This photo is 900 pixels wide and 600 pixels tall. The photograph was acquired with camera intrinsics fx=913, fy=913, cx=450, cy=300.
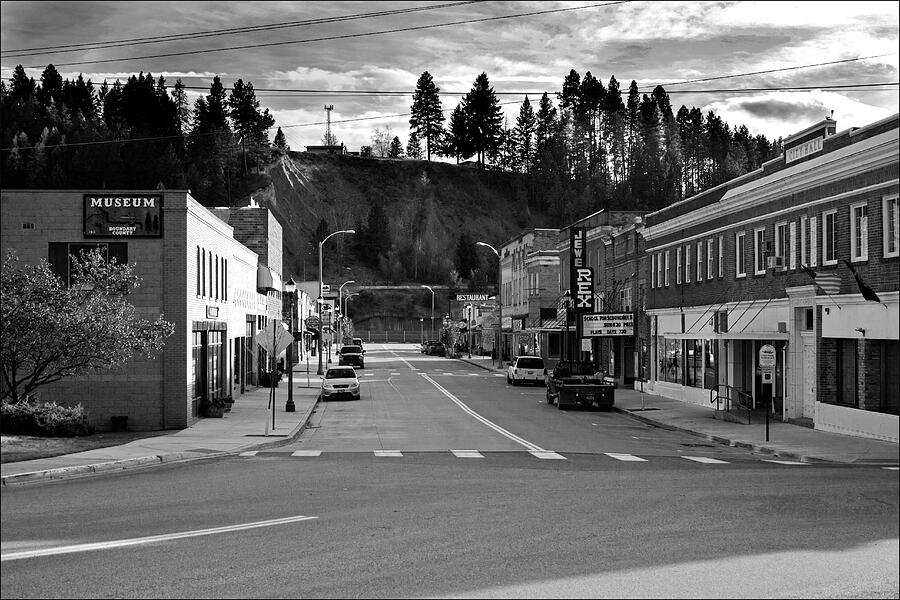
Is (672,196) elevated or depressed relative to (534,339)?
elevated

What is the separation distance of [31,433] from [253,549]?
16651mm

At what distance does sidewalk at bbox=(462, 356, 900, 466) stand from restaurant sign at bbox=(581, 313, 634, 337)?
3.34 meters

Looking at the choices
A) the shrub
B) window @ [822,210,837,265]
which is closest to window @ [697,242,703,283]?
the shrub

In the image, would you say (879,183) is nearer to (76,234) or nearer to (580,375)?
(76,234)

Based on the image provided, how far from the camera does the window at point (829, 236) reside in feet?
18.4

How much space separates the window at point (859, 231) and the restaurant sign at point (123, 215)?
25.8 m

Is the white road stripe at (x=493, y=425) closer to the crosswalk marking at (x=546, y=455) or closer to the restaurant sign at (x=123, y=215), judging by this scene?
the crosswalk marking at (x=546, y=455)

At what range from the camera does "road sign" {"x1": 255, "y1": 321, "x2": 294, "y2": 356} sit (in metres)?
29.1

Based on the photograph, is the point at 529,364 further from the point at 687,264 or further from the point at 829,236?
the point at 829,236

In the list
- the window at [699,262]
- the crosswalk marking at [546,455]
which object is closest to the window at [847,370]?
the crosswalk marking at [546,455]

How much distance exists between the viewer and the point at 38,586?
6.56m

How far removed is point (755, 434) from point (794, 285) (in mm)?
16077

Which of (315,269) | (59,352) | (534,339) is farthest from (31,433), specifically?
(315,269)

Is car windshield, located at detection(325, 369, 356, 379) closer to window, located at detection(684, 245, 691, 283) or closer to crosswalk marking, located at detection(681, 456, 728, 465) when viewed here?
window, located at detection(684, 245, 691, 283)
